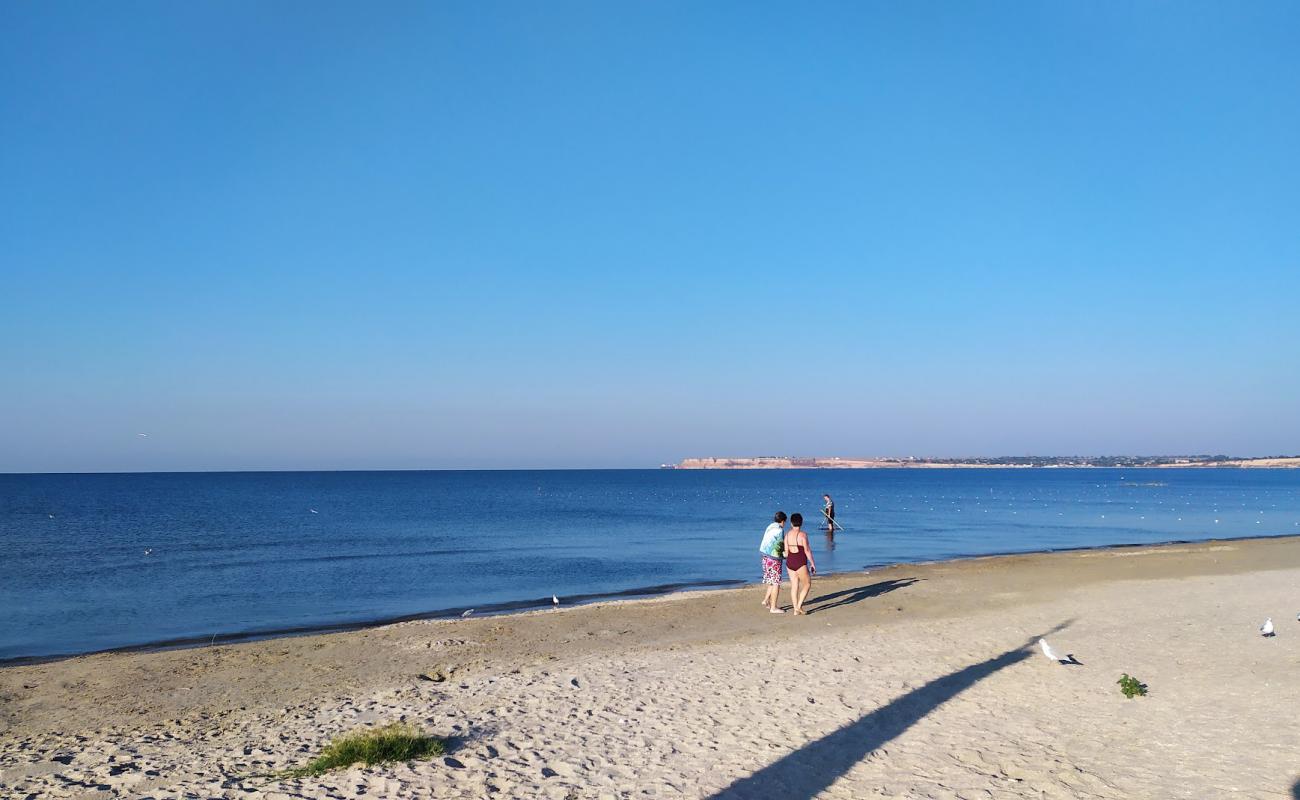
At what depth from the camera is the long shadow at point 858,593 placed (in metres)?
17.9

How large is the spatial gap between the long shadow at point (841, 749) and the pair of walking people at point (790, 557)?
4598 mm

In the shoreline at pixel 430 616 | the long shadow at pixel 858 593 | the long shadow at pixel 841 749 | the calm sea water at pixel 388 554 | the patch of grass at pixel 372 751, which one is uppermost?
the patch of grass at pixel 372 751

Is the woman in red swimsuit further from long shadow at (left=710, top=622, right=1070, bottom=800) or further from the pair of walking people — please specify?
long shadow at (left=710, top=622, right=1070, bottom=800)

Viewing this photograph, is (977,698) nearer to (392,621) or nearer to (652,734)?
(652,734)

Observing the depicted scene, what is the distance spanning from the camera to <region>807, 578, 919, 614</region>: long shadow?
58.7 feet

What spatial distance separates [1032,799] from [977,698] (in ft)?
10.5

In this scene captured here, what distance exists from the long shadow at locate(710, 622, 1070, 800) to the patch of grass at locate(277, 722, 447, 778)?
106 inches

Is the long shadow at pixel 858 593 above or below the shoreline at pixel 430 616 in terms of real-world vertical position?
above

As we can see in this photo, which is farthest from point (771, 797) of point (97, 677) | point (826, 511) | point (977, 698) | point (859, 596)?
point (826, 511)

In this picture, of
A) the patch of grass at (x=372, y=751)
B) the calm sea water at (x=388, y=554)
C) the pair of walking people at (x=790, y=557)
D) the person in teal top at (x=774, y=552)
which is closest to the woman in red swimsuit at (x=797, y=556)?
the pair of walking people at (x=790, y=557)

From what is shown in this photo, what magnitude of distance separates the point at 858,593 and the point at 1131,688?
949 centimetres

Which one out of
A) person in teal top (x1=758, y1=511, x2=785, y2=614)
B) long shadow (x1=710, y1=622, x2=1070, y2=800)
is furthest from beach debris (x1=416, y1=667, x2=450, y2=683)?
person in teal top (x1=758, y1=511, x2=785, y2=614)

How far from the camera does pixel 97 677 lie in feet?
41.5

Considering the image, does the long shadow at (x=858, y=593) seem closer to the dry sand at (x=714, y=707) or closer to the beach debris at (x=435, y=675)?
the dry sand at (x=714, y=707)
